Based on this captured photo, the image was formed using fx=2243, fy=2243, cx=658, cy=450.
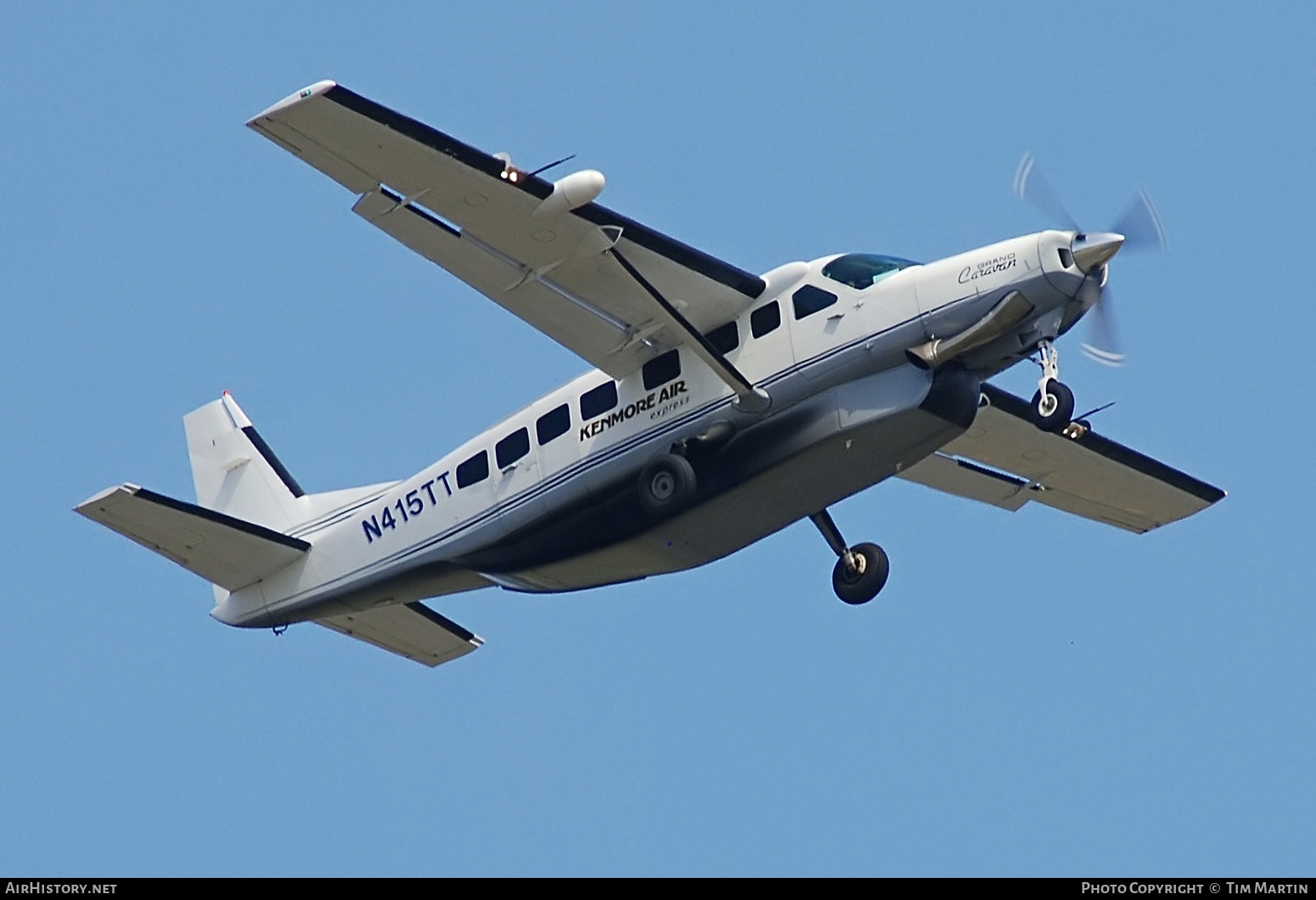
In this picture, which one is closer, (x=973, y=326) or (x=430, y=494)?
(x=973, y=326)

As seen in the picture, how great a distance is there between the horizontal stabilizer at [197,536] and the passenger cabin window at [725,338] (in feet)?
21.3

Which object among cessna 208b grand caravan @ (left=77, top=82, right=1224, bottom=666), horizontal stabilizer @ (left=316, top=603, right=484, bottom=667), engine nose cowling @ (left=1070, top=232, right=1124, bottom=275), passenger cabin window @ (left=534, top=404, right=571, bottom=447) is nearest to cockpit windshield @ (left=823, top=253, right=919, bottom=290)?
cessna 208b grand caravan @ (left=77, top=82, right=1224, bottom=666)

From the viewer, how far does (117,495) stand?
87.1 ft

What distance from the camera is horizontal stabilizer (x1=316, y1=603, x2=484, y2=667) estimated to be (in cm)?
2978

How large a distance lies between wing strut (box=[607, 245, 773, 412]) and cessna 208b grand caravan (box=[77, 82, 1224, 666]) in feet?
0.08

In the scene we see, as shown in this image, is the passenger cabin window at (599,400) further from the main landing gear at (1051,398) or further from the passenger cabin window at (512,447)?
the main landing gear at (1051,398)

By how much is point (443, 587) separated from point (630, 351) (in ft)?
14.2

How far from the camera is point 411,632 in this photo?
3017 centimetres

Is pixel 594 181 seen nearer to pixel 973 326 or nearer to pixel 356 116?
pixel 356 116

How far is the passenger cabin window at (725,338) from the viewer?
26109 millimetres
